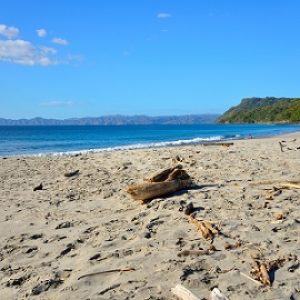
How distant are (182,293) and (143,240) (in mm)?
1727

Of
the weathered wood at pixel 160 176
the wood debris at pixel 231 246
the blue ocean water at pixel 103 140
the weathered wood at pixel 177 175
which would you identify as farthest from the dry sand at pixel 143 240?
the blue ocean water at pixel 103 140

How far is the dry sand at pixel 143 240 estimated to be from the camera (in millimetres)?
4719

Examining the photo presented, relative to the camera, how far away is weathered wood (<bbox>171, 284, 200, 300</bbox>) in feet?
14.1

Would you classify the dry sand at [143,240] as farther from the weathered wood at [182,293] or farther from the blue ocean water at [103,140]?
the blue ocean water at [103,140]

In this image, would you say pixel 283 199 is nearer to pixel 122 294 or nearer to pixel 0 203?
pixel 122 294

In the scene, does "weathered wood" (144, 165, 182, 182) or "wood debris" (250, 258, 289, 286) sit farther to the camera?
"weathered wood" (144, 165, 182, 182)

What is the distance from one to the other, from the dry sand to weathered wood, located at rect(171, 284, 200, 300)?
0.36 ft

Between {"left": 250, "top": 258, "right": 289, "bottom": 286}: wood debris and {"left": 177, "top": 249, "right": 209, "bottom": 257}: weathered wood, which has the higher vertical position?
{"left": 177, "top": 249, "right": 209, "bottom": 257}: weathered wood

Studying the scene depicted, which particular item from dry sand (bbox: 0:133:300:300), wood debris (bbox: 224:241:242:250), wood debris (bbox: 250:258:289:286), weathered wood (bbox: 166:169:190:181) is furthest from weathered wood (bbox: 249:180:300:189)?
wood debris (bbox: 250:258:289:286)

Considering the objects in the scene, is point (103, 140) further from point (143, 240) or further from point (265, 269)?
point (265, 269)

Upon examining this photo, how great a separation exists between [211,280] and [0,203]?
6.13 meters

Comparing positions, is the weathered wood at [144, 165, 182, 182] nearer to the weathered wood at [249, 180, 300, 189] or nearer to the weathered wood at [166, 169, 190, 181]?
the weathered wood at [166, 169, 190, 181]

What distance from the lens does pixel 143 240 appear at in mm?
6070

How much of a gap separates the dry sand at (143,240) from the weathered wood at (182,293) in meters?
0.11
